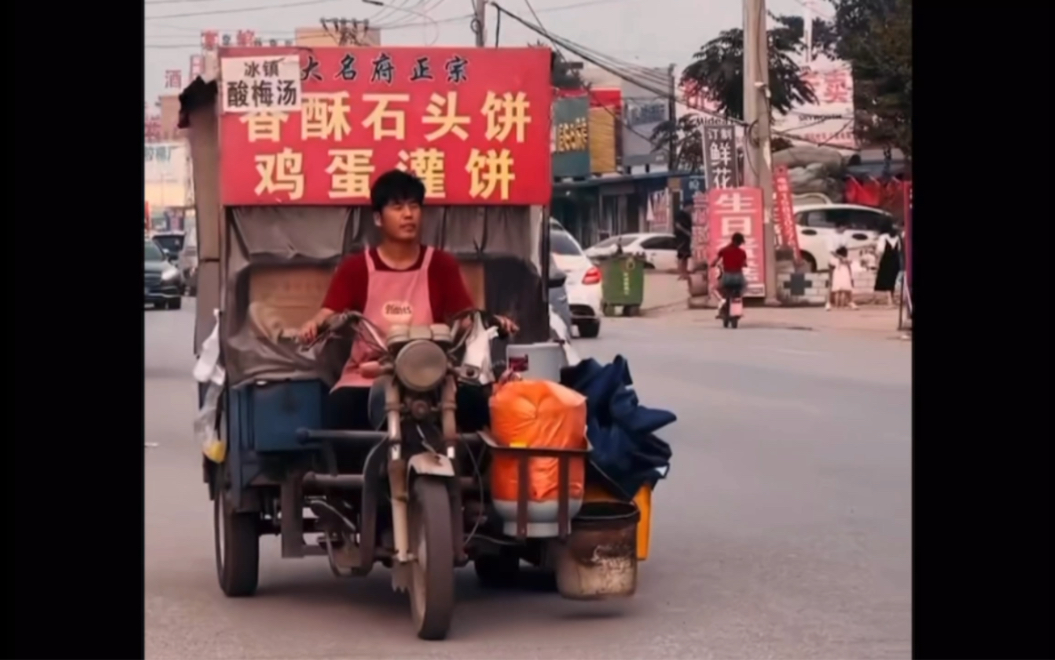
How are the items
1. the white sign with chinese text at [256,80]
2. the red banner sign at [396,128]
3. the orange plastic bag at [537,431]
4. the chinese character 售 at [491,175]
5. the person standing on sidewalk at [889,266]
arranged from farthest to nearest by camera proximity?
1. the person standing on sidewalk at [889,266]
2. the chinese character 售 at [491,175]
3. the red banner sign at [396,128]
4. the white sign with chinese text at [256,80]
5. the orange plastic bag at [537,431]

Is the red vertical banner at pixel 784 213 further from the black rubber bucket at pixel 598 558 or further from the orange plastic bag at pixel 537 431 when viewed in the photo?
the orange plastic bag at pixel 537 431

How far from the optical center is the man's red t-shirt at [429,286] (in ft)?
27.2

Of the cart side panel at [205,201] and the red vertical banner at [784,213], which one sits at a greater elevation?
the red vertical banner at [784,213]

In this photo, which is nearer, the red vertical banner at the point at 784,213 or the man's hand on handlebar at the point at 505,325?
the man's hand on handlebar at the point at 505,325

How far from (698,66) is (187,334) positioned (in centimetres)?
3076

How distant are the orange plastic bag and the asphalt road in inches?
23.6

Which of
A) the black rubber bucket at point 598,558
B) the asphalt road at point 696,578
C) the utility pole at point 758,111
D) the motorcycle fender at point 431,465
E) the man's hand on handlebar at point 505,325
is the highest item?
the utility pole at point 758,111

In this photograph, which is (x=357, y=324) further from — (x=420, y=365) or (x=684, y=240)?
(x=684, y=240)

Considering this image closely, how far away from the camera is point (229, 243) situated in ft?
29.8

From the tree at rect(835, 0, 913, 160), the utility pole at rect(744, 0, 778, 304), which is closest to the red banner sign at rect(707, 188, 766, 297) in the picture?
the utility pole at rect(744, 0, 778, 304)

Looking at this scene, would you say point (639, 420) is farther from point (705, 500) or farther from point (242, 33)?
point (242, 33)

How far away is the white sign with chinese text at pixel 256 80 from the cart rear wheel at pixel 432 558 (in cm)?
192

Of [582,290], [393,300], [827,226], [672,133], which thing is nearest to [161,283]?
[582,290]

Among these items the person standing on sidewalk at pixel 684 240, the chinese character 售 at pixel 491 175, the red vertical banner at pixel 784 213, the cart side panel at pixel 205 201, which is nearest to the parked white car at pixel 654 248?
the person standing on sidewalk at pixel 684 240
